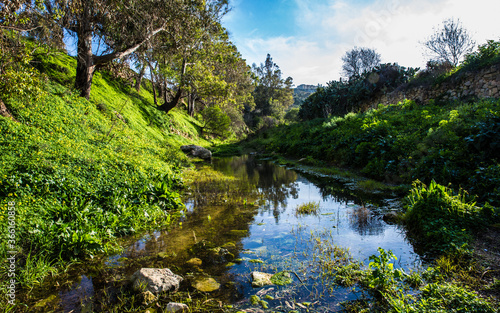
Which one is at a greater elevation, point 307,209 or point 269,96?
point 269,96

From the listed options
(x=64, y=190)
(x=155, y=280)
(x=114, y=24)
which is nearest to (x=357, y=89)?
(x=114, y=24)

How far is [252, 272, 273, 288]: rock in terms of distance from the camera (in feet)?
10.8

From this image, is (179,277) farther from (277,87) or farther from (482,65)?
(277,87)

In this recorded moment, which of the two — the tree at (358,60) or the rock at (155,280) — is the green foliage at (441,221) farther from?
→ the tree at (358,60)

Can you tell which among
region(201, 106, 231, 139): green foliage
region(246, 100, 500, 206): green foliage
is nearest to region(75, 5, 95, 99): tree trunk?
region(246, 100, 500, 206): green foliage

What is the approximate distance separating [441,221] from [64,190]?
285 inches

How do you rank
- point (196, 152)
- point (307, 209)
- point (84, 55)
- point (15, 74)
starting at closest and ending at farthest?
point (15, 74)
point (307, 209)
point (84, 55)
point (196, 152)

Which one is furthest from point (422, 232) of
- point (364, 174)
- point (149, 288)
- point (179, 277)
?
point (364, 174)

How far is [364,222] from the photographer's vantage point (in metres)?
5.51

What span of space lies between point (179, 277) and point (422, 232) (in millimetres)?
4467

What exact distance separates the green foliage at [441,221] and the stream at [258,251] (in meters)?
0.35

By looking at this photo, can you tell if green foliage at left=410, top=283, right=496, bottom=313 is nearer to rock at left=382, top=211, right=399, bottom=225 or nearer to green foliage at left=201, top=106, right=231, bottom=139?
rock at left=382, top=211, right=399, bottom=225

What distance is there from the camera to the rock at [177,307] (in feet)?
9.05

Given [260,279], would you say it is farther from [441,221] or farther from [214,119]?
[214,119]
